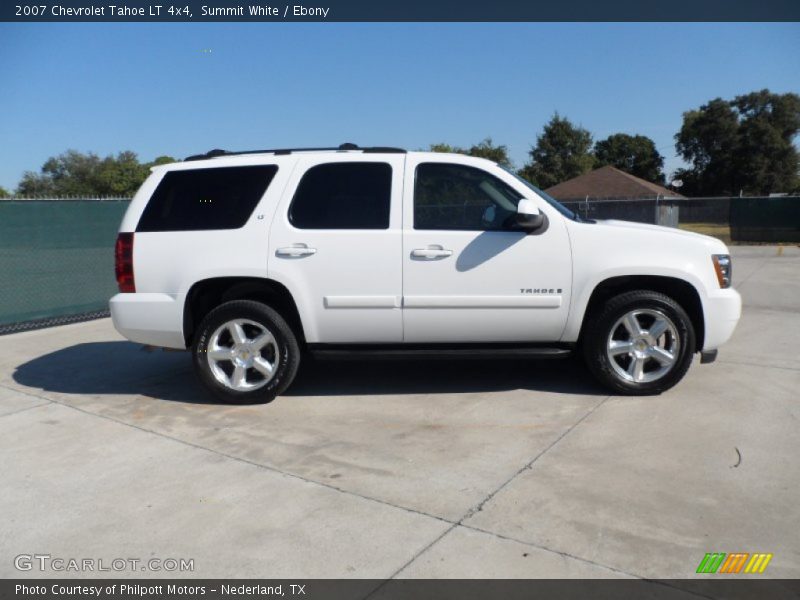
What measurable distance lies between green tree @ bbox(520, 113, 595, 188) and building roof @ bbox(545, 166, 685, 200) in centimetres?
1063

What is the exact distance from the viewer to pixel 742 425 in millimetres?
4785

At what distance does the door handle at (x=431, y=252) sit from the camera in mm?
5254

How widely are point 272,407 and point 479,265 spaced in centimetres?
201

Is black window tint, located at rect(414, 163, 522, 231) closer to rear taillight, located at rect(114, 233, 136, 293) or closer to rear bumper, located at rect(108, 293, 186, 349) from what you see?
rear bumper, located at rect(108, 293, 186, 349)

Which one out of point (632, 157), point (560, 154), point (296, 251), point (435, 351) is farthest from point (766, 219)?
point (632, 157)

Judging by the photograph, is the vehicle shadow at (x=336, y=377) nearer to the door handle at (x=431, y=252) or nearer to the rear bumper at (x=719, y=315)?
the rear bumper at (x=719, y=315)

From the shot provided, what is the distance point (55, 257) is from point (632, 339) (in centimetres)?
822

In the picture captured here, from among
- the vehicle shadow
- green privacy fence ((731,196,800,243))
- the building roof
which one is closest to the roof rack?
the vehicle shadow

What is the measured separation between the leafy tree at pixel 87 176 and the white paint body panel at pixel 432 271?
55869 millimetres

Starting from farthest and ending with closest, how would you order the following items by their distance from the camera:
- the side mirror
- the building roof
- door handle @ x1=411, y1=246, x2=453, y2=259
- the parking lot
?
the building roof < door handle @ x1=411, y1=246, x2=453, y2=259 < the side mirror < the parking lot

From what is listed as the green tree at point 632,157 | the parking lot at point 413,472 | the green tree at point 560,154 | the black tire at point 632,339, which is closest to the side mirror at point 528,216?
the black tire at point 632,339

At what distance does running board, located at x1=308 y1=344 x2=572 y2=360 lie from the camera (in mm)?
5379

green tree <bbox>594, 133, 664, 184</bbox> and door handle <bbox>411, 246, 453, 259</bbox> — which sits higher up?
green tree <bbox>594, 133, 664, 184</bbox>

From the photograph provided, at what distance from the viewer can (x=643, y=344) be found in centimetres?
538
